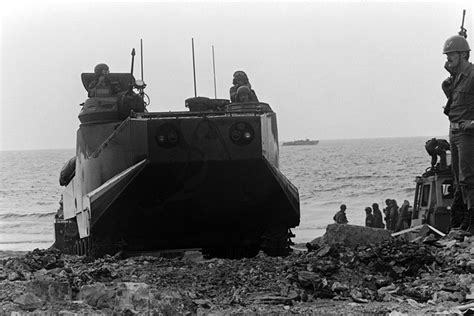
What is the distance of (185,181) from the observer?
409 inches

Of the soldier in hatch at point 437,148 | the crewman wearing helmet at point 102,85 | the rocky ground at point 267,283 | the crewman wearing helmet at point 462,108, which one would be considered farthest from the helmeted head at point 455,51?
the soldier in hatch at point 437,148

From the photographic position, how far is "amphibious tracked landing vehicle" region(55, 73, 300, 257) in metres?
10.2

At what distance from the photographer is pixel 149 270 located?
29.8ft

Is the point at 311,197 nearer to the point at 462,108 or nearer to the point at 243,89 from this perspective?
the point at 243,89

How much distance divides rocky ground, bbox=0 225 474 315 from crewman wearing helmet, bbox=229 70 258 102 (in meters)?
2.98

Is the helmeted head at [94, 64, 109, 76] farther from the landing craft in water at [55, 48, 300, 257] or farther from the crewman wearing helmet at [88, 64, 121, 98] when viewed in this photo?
the landing craft in water at [55, 48, 300, 257]

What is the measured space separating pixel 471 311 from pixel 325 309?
1.06 metres

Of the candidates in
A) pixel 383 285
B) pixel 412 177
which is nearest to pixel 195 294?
pixel 383 285

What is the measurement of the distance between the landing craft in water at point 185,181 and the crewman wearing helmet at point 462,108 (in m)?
1.89

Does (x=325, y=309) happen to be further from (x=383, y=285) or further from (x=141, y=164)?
(x=141, y=164)

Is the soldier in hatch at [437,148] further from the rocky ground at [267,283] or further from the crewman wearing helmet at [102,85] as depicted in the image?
the rocky ground at [267,283]

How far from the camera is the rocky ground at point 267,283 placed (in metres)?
7.29

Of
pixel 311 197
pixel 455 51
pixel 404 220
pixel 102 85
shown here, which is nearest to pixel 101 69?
pixel 102 85

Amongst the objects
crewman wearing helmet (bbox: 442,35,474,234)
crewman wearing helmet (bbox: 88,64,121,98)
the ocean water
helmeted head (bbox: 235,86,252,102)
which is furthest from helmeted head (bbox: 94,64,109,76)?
the ocean water
